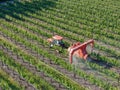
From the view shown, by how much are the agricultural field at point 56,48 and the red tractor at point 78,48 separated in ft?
1.92

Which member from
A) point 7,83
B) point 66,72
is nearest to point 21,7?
point 66,72

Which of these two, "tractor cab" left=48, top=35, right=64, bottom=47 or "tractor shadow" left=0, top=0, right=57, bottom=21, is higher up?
"tractor shadow" left=0, top=0, right=57, bottom=21

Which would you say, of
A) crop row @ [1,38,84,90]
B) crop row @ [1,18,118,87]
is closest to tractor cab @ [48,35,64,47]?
crop row @ [1,18,118,87]

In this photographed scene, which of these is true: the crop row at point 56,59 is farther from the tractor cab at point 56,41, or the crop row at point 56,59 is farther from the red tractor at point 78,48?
the tractor cab at point 56,41

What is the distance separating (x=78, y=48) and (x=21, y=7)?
66.6 ft

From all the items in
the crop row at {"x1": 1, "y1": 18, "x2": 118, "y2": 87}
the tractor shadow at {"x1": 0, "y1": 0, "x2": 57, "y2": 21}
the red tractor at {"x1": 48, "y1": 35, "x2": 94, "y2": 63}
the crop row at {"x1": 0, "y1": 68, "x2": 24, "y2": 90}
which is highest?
the tractor shadow at {"x1": 0, "y1": 0, "x2": 57, "y2": 21}

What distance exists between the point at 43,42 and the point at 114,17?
1301 centimetres

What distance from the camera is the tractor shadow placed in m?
40.6

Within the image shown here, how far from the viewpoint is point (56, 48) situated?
2970 cm

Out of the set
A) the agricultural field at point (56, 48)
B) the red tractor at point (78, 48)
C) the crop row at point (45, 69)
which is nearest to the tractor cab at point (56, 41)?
the red tractor at point (78, 48)

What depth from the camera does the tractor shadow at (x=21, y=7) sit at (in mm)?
40631

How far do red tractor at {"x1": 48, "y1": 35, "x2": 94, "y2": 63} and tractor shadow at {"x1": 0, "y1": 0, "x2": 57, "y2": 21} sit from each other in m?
10.2

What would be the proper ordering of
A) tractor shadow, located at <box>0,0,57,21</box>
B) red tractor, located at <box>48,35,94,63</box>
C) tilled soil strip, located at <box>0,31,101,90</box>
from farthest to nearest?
tractor shadow, located at <box>0,0,57,21</box>
red tractor, located at <box>48,35,94,63</box>
tilled soil strip, located at <box>0,31,101,90</box>

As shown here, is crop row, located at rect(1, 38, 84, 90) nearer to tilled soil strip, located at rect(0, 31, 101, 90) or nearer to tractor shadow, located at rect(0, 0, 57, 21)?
tilled soil strip, located at rect(0, 31, 101, 90)
